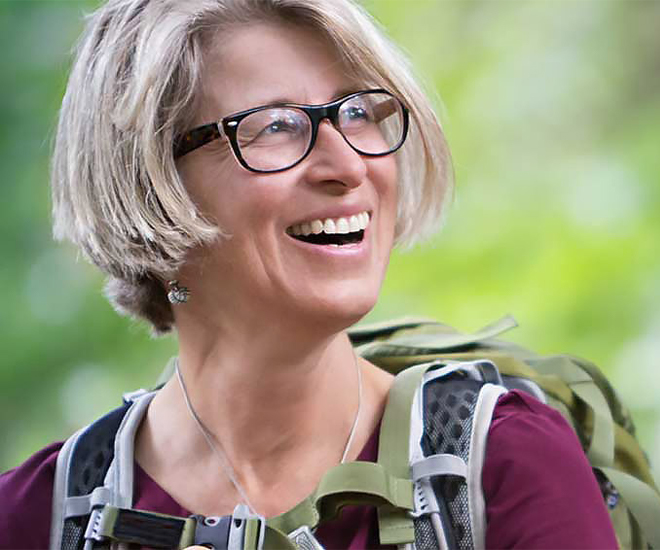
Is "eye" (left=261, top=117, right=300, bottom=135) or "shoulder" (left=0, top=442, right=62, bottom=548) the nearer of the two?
"eye" (left=261, top=117, right=300, bottom=135)

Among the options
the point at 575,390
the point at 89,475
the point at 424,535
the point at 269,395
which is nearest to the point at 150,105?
the point at 269,395

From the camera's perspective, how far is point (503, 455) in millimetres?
1379

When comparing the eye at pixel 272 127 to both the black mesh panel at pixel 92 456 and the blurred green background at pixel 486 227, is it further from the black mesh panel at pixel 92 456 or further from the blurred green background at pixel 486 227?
the blurred green background at pixel 486 227

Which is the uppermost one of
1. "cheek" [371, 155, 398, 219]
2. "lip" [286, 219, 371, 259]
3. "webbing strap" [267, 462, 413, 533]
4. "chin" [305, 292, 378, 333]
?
"cheek" [371, 155, 398, 219]

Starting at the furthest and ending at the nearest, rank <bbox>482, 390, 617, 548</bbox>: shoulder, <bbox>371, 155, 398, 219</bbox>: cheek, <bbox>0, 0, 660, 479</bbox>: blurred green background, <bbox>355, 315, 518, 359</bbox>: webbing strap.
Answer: <bbox>0, 0, 660, 479</bbox>: blurred green background, <bbox>355, 315, 518, 359</bbox>: webbing strap, <bbox>371, 155, 398, 219</bbox>: cheek, <bbox>482, 390, 617, 548</bbox>: shoulder

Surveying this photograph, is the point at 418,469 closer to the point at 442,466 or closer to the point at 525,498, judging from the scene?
the point at 442,466

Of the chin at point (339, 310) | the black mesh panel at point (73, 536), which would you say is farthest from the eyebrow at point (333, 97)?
the black mesh panel at point (73, 536)

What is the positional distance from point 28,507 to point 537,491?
2.34ft

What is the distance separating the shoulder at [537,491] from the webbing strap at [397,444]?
11cm

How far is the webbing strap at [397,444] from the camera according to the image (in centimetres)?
137

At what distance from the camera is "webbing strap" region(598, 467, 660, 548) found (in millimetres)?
1531

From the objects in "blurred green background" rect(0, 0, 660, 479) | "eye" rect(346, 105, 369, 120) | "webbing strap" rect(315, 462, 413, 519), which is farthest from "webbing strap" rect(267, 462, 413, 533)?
"blurred green background" rect(0, 0, 660, 479)

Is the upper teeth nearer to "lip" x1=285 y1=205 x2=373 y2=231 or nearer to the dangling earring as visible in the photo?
"lip" x1=285 y1=205 x2=373 y2=231

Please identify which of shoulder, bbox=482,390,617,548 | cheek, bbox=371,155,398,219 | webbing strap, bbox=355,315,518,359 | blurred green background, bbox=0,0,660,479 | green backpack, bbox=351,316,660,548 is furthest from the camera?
blurred green background, bbox=0,0,660,479
